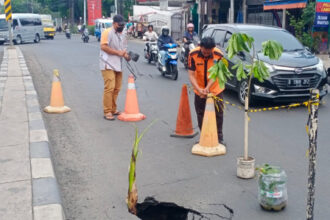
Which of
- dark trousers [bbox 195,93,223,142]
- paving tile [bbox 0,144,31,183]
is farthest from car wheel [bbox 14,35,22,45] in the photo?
dark trousers [bbox 195,93,223,142]

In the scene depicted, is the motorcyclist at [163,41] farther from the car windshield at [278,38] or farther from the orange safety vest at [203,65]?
the orange safety vest at [203,65]

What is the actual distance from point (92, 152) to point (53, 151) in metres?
0.57

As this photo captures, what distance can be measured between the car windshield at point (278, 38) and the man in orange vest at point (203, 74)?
3751 millimetres

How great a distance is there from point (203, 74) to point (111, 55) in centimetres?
221

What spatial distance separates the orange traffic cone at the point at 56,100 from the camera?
28.9 ft

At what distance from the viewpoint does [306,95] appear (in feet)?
29.7

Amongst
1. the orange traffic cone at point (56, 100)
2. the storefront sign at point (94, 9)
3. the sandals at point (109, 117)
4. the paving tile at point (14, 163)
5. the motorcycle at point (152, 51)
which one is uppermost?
the storefront sign at point (94, 9)

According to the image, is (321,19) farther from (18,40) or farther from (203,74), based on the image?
(18,40)

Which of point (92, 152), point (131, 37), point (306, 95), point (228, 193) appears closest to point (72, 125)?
point (92, 152)

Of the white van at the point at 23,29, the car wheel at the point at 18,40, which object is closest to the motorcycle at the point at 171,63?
the white van at the point at 23,29

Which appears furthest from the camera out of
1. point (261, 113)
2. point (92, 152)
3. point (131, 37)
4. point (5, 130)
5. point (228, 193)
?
point (131, 37)

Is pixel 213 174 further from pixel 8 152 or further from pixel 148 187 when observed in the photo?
pixel 8 152

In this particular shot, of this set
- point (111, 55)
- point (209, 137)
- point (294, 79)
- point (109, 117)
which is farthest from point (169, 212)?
point (294, 79)

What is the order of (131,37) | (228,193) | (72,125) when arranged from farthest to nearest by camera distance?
(131,37) < (72,125) < (228,193)
